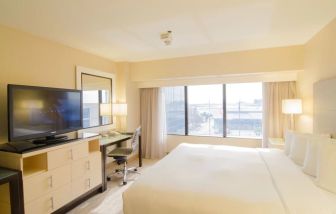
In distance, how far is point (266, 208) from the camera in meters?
1.39

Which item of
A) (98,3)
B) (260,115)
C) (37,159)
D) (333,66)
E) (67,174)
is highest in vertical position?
(98,3)

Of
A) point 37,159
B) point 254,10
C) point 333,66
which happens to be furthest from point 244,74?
point 37,159

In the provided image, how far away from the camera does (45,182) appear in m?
2.21

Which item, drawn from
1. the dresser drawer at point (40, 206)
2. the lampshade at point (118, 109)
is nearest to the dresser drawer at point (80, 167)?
the dresser drawer at point (40, 206)

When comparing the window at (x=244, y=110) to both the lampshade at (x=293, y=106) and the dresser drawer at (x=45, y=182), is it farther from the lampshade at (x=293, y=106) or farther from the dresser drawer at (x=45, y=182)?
the dresser drawer at (x=45, y=182)

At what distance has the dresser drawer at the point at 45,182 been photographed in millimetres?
2027

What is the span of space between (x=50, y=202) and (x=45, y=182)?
26 cm

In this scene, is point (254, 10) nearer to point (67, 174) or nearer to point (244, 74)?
Result: point (244, 74)

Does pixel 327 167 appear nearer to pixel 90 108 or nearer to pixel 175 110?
pixel 175 110

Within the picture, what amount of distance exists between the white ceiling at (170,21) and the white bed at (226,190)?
5.84 feet

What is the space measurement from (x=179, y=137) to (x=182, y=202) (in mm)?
3296

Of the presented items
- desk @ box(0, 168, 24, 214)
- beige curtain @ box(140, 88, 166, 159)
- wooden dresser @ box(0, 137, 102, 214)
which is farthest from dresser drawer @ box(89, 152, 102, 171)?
beige curtain @ box(140, 88, 166, 159)

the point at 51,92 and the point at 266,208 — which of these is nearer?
the point at 266,208

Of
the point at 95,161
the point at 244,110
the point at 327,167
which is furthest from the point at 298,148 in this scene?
the point at 95,161
